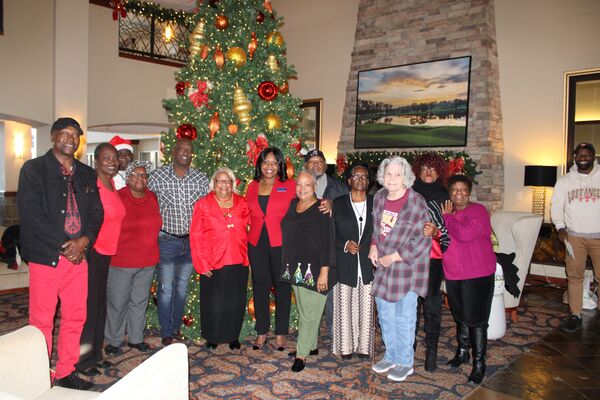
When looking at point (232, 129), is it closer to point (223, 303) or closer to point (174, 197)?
point (174, 197)

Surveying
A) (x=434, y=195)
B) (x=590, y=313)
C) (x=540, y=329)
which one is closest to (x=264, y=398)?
(x=434, y=195)

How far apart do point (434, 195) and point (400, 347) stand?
1144mm

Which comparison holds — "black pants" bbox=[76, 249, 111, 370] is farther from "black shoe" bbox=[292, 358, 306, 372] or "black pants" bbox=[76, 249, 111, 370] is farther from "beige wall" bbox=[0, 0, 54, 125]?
"beige wall" bbox=[0, 0, 54, 125]

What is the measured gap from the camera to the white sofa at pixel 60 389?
4.54 ft

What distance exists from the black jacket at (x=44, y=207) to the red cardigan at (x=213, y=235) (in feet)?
2.79

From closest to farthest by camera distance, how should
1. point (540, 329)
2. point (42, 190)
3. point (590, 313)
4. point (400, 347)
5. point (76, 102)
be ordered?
point (42, 190) < point (400, 347) < point (540, 329) < point (590, 313) < point (76, 102)

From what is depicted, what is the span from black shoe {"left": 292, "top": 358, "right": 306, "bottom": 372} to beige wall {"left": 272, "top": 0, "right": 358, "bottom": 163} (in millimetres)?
6547

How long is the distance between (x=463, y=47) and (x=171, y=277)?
6.29 meters

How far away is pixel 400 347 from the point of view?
337cm

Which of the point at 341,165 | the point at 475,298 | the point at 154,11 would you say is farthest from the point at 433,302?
the point at 154,11

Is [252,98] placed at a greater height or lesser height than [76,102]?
lesser

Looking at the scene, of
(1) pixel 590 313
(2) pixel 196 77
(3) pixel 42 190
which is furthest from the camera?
(1) pixel 590 313

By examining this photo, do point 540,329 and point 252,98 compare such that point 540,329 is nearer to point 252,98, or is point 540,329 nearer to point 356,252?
point 356,252

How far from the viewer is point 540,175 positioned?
6.88 m
